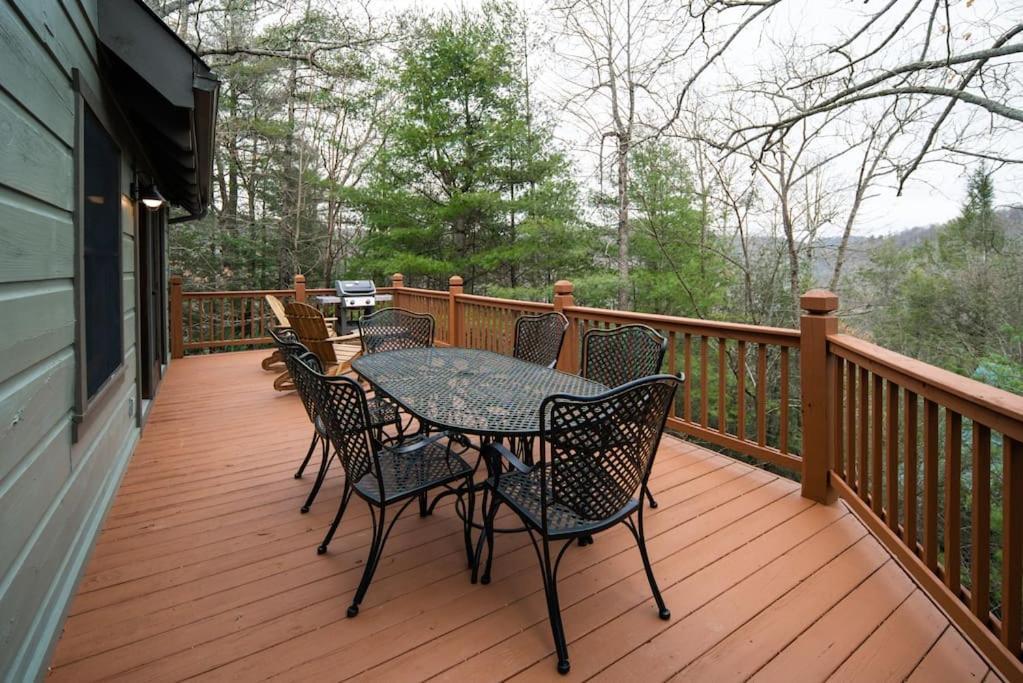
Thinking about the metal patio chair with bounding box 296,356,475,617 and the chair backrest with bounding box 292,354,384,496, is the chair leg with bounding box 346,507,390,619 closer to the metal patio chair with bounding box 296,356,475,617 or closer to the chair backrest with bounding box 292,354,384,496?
the metal patio chair with bounding box 296,356,475,617

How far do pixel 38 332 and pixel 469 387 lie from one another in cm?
156

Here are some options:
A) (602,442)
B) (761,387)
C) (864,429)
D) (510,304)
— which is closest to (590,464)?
(602,442)

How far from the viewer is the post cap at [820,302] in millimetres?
2593

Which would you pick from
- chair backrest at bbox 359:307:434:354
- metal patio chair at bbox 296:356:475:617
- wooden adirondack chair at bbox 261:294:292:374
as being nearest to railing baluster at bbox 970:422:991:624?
metal patio chair at bbox 296:356:475:617

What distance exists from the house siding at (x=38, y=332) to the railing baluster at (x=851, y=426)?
2.96 m

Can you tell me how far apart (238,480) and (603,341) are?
2293 mm

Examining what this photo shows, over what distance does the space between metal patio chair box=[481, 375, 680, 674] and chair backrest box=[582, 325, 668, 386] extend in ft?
2.91

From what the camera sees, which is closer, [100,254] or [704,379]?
[100,254]

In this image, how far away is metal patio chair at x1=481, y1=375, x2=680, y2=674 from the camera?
61.9 inches

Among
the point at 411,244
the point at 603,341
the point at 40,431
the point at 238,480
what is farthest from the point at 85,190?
the point at 411,244

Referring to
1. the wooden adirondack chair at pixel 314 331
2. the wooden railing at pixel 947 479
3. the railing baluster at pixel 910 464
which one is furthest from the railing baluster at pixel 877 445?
the wooden adirondack chair at pixel 314 331

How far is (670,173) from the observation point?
1011cm

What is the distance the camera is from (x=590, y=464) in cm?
165

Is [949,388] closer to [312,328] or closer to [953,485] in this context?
[953,485]
